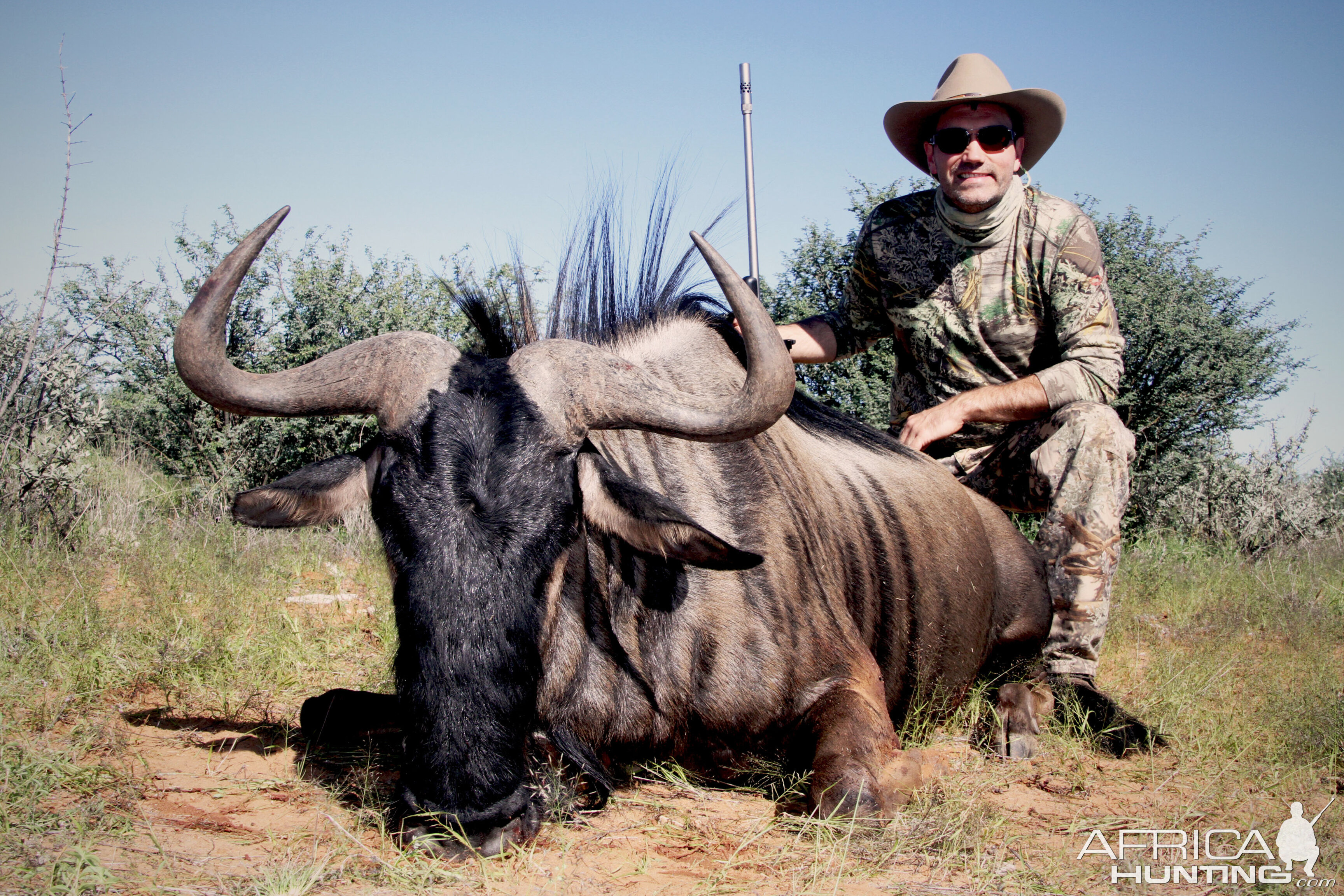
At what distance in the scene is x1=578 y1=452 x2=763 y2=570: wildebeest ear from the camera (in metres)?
2.83

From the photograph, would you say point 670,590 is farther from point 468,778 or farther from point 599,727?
point 468,778

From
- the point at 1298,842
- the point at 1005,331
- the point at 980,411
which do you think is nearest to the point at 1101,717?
the point at 1298,842

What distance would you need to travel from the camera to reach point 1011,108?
5129mm

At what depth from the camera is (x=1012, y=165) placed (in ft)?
16.5

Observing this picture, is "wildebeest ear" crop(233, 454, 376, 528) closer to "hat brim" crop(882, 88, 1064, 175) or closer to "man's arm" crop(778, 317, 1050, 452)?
"man's arm" crop(778, 317, 1050, 452)

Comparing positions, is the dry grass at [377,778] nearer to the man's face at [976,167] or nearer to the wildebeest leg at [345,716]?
the wildebeest leg at [345,716]

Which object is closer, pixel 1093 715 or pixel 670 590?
pixel 670 590

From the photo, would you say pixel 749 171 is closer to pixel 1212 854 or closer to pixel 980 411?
pixel 980 411

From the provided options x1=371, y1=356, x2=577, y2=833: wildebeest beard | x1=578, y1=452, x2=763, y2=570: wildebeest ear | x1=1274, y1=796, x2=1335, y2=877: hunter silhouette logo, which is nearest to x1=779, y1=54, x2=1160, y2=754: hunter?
x1=1274, y1=796, x2=1335, y2=877: hunter silhouette logo

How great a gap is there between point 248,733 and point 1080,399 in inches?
152

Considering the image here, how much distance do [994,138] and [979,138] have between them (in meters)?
0.09

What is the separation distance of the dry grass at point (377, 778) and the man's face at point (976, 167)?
2.46 meters

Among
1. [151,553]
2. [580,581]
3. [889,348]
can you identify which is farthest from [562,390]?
[889,348]

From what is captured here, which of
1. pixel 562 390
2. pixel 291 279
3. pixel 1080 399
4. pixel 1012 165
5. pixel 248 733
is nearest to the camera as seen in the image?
pixel 562 390
